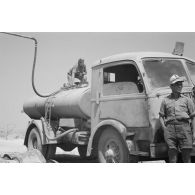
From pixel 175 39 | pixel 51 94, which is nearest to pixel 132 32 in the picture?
pixel 175 39

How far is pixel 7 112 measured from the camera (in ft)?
25.2

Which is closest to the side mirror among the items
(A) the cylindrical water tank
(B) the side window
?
(B) the side window

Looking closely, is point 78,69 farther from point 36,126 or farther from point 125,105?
point 125,105

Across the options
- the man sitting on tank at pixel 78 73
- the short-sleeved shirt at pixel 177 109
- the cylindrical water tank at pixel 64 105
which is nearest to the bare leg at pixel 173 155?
the short-sleeved shirt at pixel 177 109

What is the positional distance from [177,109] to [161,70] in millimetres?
1083

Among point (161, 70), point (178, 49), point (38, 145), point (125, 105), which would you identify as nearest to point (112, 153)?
point (125, 105)

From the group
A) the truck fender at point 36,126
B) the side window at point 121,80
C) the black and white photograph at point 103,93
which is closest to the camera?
the black and white photograph at point 103,93

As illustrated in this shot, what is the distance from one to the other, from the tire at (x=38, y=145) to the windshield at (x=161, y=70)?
3490mm

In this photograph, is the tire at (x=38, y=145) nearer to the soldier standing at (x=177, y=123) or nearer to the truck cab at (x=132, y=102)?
A: the truck cab at (x=132, y=102)

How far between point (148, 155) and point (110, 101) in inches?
52.0

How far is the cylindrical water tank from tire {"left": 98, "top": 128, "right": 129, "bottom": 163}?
1046 millimetres

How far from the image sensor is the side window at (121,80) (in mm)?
6129

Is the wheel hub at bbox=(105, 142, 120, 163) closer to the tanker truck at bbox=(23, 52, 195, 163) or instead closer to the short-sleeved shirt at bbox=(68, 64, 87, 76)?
the tanker truck at bbox=(23, 52, 195, 163)

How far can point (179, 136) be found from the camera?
16.9ft
